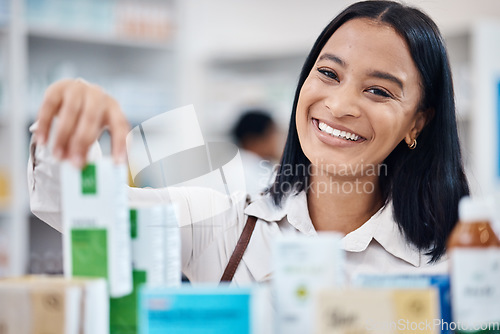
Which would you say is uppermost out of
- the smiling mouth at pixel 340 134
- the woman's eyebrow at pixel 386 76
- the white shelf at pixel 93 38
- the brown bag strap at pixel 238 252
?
the white shelf at pixel 93 38

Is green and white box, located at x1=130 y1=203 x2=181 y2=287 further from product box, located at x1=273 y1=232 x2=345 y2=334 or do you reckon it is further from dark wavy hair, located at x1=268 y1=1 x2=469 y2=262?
dark wavy hair, located at x1=268 y1=1 x2=469 y2=262

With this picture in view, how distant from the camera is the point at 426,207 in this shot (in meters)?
1.58

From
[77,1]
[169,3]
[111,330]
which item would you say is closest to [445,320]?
[111,330]

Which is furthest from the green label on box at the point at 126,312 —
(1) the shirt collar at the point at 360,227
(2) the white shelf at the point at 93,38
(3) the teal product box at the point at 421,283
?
(2) the white shelf at the point at 93,38

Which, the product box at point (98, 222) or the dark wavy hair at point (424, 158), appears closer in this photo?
the product box at point (98, 222)

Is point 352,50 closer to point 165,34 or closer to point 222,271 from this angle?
point 222,271

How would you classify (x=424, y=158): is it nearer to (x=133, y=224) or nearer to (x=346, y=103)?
(x=346, y=103)

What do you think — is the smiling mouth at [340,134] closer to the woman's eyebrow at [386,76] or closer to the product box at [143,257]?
the woman's eyebrow at [386,76]

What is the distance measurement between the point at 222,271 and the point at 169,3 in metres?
3.01

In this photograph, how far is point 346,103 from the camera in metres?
1.49

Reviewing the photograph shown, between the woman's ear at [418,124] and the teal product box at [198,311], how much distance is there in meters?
0.93

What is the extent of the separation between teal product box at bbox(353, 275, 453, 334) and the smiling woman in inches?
18.5

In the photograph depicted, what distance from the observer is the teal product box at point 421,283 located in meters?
0.90

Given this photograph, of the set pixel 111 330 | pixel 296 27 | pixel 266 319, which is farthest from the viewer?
pixel 296 27
